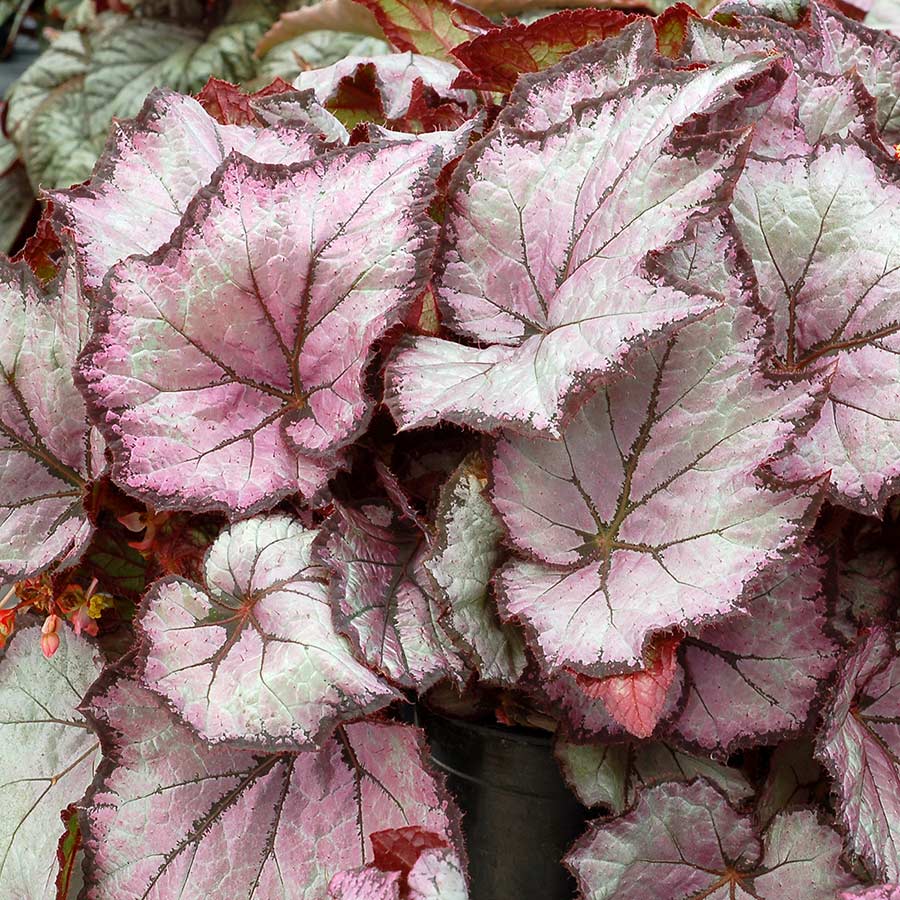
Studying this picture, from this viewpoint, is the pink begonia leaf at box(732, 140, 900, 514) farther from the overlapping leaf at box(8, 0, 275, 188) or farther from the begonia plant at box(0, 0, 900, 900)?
the overlapping leaf at box(8, 0, 275, 188)

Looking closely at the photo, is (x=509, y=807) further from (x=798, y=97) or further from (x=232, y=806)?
(x=798, y=97)

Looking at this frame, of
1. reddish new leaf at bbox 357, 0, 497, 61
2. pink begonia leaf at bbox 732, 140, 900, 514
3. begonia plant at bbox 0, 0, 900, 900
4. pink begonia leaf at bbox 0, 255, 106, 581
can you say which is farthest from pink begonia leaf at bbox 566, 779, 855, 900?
reddish new leaf at bbox 357, 0, 497, 61

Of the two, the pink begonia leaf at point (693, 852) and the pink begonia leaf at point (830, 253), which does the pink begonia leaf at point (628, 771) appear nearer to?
the pink begonia leaf at point (693, 852)

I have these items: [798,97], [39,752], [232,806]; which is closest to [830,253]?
[798,97]

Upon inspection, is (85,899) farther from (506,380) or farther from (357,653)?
(506,380)

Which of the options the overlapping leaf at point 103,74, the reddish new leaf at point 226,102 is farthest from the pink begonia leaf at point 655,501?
the overlapping leaf at point 103,74

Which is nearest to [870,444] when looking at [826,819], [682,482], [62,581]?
[682,482]
